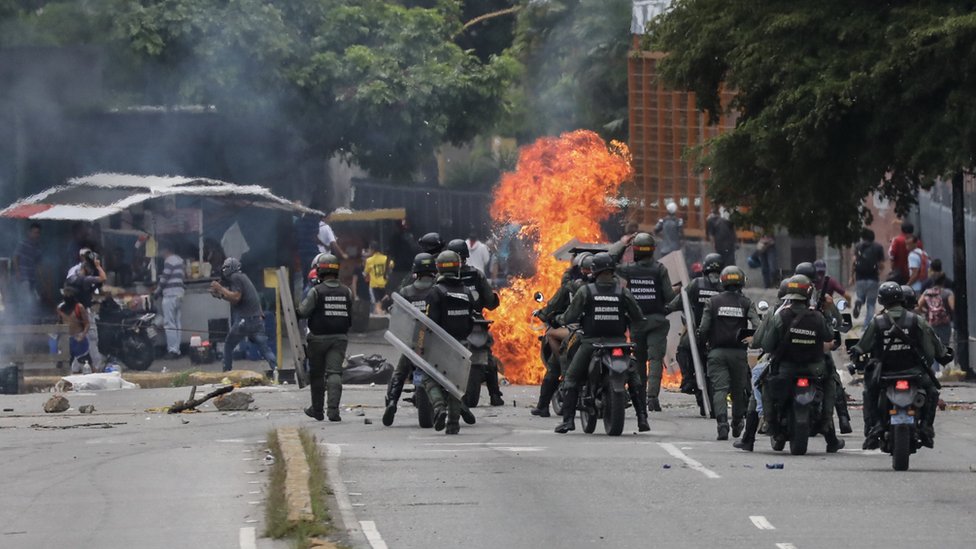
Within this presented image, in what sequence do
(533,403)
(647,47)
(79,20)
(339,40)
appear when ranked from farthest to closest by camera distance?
(339,40), (79,20), (647,47), (533,403)

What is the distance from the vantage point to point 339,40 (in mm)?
38500

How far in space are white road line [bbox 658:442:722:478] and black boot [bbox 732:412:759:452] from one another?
538 mm

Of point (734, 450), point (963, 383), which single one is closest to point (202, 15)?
point (963, 383)

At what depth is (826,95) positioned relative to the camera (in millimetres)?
23250

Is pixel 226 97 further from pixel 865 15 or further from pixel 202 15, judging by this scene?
pixel 865 15

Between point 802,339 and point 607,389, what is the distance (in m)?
2.42


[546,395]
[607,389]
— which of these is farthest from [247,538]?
[546,395]

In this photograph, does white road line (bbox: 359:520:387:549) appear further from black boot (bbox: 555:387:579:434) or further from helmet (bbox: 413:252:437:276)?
helmet (bbox: 413:252:437:276)

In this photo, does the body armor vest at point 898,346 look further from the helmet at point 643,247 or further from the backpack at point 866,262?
the backpack at point 866,262

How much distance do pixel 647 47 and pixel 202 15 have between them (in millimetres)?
11015

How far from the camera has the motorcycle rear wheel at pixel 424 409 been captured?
1895cm

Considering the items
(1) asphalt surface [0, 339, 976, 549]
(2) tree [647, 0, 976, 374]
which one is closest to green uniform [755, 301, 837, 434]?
(1) asphalt surface [0, 339, 976, 549]

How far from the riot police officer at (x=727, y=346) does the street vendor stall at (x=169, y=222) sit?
1283 centimetres

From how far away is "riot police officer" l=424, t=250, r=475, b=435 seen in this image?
18422 mm
